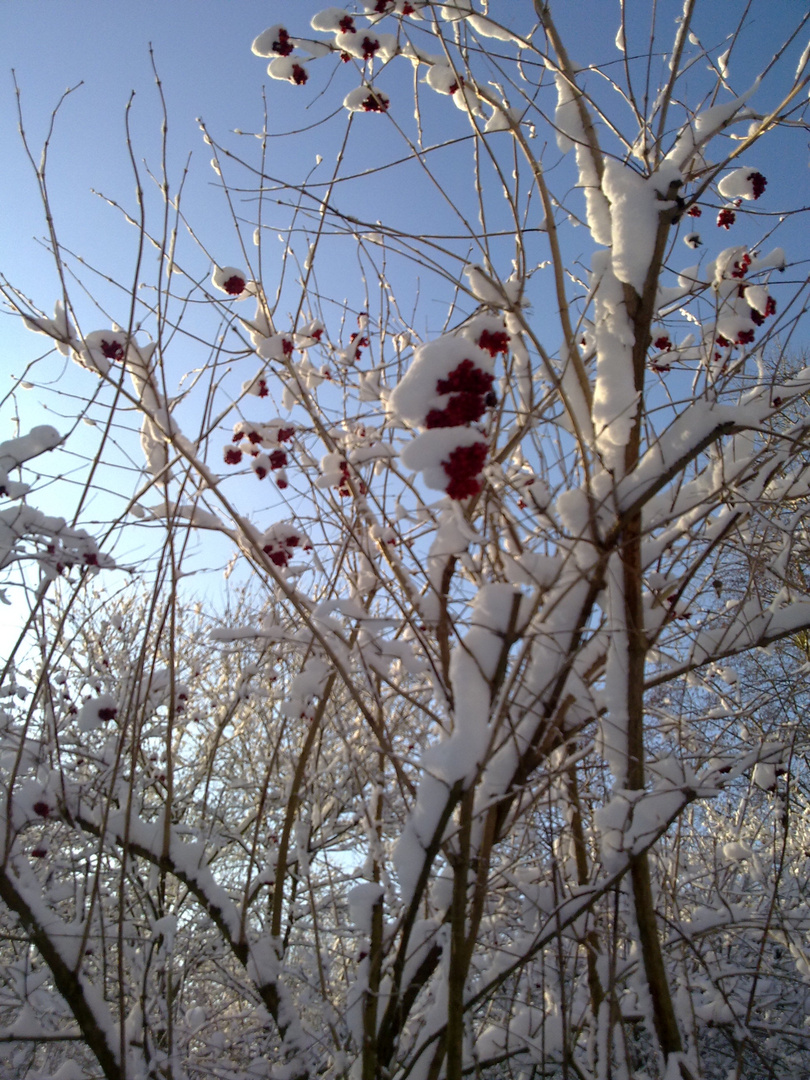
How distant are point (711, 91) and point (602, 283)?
0.63 metres

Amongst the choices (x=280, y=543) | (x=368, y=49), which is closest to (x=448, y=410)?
(x=280, y=543)

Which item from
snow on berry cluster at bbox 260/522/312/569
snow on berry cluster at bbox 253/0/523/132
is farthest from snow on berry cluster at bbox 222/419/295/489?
snow on berry cluster at bbox 253/0/523/132

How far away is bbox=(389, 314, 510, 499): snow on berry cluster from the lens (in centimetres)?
89

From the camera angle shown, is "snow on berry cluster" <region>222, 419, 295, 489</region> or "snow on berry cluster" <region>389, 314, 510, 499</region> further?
"snow on berry cluster" <region>222, 419, 295, 489</region>

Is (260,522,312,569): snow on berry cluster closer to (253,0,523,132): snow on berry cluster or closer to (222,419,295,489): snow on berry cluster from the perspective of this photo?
(222,419,295,489): snow on berry cluster

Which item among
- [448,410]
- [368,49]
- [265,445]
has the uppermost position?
[368,49]

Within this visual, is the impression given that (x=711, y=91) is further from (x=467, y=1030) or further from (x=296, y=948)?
(x=296, y=948)

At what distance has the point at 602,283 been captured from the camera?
1.61 m

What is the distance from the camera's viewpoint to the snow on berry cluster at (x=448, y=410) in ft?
2.92

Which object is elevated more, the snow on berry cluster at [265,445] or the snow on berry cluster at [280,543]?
the snow on berry cluster at [265,445]

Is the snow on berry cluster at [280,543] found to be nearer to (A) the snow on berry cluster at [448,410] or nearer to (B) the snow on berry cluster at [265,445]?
(B) the snow on berry cluster at [265,445]

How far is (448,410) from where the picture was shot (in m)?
0.93

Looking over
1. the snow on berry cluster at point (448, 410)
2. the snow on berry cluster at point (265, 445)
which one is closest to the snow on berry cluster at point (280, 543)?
the snow on berry cluster at point (265, 445)

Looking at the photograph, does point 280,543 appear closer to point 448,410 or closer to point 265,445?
point 265,445
